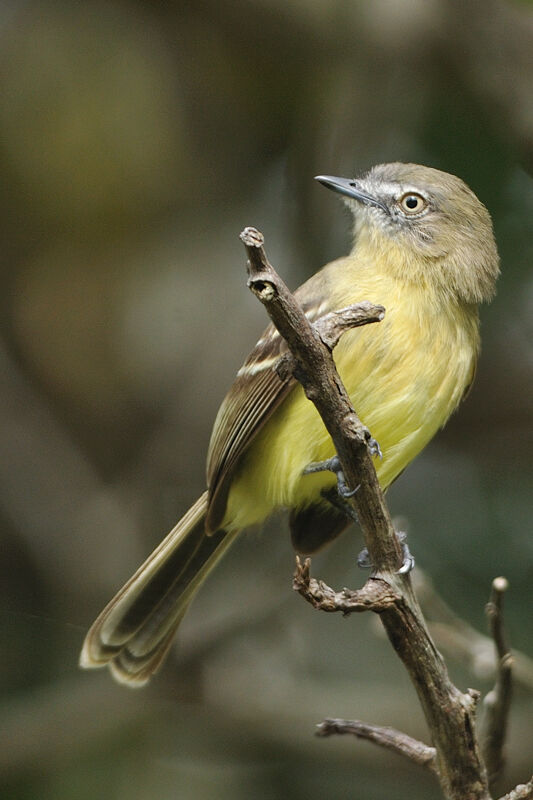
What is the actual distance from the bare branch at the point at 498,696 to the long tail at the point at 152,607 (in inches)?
52.1

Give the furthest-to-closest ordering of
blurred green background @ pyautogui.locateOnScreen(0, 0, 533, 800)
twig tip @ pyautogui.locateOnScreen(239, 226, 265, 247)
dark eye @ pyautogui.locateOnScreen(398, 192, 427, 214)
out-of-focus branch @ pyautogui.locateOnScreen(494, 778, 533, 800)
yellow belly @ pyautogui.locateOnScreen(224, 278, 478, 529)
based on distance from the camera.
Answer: blurred green background @ pyautogui.locateOnScreen(0, 0, 533, 800)
dark eye @ pyautogui.locateOnScreen(398, 192, 427, 214)
yellow belly @ pyautogui.locateOnScreen(224, 278, 478, 529)
out-of-focus branch @ pyautogui.locateOnScreen(494, 778, 533, 800)
twig tip @ pyautogui.locateOnScreen(239, 226, 265, 247)

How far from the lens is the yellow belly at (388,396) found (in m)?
3.46

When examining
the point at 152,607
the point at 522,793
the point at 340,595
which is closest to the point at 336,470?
the point at 340,595

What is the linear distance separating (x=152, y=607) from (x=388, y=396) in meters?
1.24

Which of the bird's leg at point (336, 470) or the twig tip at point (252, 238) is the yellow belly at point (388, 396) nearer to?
the bird's leg at point (336, 470)

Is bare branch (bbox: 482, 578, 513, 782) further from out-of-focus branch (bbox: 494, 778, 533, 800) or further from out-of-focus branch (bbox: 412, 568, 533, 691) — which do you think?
out-of-focus branch (bbox: 412, 568, 533, 691)

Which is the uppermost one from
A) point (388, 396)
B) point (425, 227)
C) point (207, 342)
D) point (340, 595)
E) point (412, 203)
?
point (207, 342)

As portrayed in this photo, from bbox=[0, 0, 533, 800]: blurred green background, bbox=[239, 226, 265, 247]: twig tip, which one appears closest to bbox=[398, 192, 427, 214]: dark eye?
bbox=[0, 0, 533, 800]: blurred green background

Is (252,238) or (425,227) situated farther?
(425,227)

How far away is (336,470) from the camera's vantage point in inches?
122

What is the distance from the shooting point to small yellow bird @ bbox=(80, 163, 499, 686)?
3.49m

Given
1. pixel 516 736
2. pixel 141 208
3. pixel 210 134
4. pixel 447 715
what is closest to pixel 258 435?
pixel 447 715

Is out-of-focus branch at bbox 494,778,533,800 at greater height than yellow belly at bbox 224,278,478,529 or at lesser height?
lesser

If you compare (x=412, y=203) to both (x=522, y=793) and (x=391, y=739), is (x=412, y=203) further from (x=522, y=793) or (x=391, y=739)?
(x=522, y=793)
